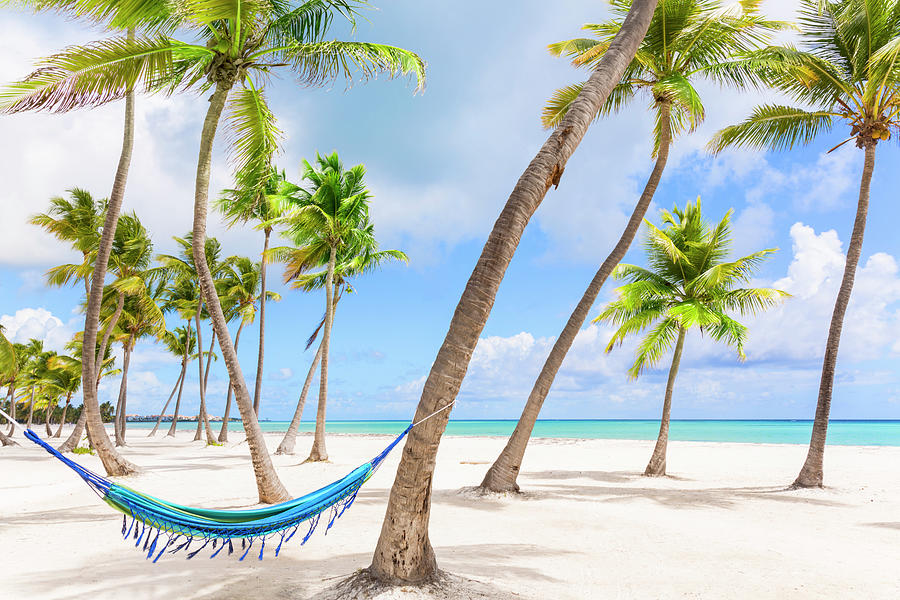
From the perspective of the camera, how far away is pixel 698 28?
27.4 ft

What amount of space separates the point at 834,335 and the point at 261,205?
41.3 ft

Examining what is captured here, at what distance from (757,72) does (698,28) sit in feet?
3.93

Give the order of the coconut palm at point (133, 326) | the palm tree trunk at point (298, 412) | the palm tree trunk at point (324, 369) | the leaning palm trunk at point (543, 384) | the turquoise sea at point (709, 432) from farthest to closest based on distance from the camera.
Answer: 1. the turquoise sea at point (709, 432)
2. the coconut palm at point (133, 326)
3. the palm tree trunk at point (298, 412)
4. the palm tree trunk at point (324, 369)
5. the leaning palm trunk at point (543, 384)

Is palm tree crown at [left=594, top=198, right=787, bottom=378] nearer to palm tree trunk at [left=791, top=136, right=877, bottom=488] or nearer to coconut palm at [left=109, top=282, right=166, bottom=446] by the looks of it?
palm tree trunk at [left=791, top=136, right=877, bottom=488]

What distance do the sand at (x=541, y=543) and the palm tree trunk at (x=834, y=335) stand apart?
0.38 m

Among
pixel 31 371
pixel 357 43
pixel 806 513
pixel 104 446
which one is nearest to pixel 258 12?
pixel 357 43

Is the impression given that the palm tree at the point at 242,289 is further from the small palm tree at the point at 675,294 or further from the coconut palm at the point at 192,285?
the small palm tree at the point at 675,294

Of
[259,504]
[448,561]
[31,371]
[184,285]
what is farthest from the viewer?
[31,371]

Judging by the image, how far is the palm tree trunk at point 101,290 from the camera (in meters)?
8.32

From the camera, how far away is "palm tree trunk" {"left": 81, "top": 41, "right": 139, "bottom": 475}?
832 cm

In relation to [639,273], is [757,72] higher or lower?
higher

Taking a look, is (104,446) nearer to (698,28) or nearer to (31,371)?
(698,28)

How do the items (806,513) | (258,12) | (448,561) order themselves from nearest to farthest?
(448,561)
(258,12)
(806,513)

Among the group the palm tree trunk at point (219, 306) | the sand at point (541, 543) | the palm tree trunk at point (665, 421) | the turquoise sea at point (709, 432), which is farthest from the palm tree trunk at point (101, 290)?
the turquoise sea at point (709, 432)
